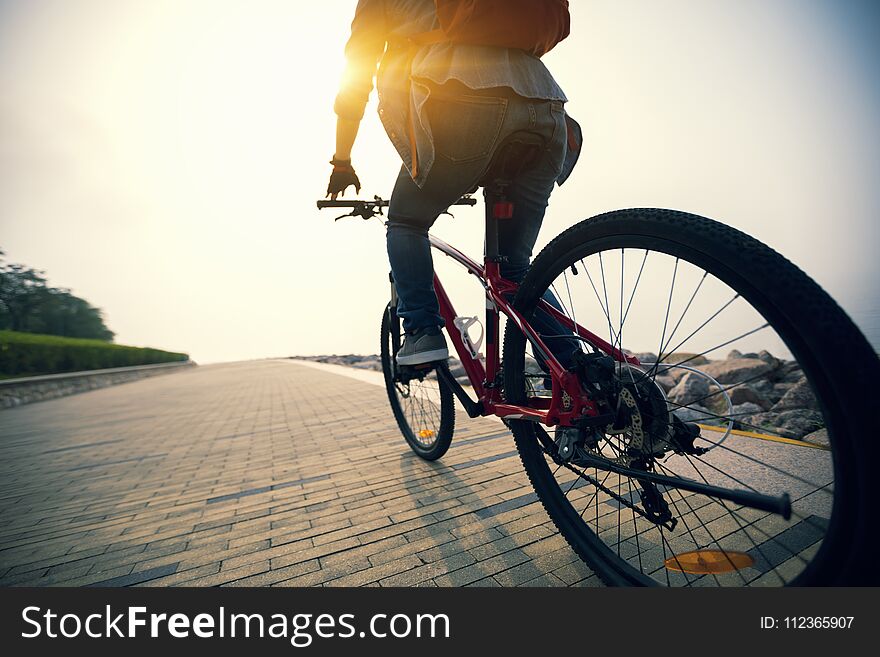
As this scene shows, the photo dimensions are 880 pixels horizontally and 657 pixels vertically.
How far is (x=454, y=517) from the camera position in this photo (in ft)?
6.70

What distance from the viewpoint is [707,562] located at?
1530mm

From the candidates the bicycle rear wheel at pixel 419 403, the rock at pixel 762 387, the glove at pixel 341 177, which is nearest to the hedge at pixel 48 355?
the bicycle rear wheel at pixel 419 403

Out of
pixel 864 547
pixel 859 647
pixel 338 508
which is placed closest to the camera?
pixel 864 547

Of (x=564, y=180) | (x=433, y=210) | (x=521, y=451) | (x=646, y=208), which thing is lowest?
(x=521, y=451)

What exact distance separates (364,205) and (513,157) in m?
1.34

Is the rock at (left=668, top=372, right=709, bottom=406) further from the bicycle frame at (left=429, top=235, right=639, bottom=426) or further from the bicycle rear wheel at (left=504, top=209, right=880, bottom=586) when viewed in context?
→ the bicycle frame at (left=429, top=235, right=639, bottom=426)

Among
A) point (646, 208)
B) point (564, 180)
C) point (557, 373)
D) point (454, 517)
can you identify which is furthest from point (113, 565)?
point (564, 180)

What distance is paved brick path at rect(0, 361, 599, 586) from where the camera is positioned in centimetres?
169

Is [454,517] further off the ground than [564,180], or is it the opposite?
[564,180]

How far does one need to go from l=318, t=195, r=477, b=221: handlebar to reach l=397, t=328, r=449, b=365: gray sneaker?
0.98 m

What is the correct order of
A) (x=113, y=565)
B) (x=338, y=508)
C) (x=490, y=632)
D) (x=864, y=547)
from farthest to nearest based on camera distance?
(x=338, y=508), (x=113, y=565), (x=490, y=632), (x=864, y=547)

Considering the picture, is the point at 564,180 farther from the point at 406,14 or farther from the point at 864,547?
the point at 864,547

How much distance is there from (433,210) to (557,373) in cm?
90

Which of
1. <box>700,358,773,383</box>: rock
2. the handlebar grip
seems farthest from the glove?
<box>700,358,773,383</box>: rock
